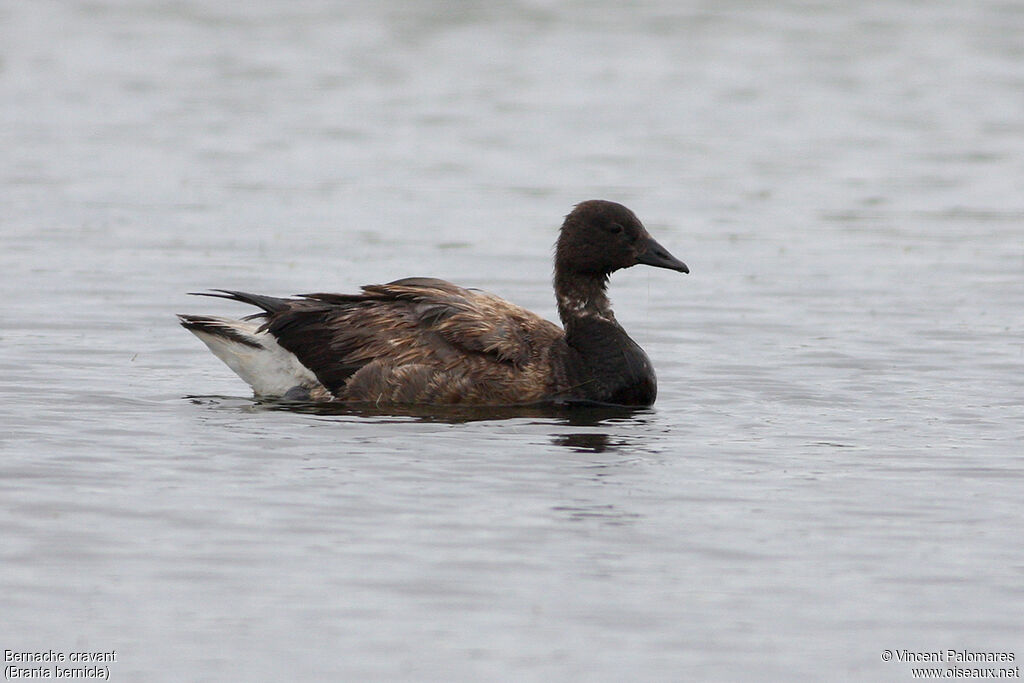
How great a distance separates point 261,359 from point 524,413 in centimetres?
191

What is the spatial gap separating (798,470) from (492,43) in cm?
2489

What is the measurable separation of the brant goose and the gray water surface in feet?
1.33

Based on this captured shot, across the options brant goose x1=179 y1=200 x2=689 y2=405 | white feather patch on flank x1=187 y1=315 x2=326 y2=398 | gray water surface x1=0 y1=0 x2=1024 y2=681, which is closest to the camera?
gray water surface x1=0 y1=0 x2=1024 y2=681

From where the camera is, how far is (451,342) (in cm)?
1252

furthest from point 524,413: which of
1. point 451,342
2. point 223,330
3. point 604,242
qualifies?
point 223,330

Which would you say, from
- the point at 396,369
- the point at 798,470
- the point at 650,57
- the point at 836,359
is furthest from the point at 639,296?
the point at 650,57

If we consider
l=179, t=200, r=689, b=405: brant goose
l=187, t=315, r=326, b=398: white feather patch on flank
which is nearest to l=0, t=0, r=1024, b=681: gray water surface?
l=187, t=315, r=326, b=398: white feather patch on flank

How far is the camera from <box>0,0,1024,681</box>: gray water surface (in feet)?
26.0

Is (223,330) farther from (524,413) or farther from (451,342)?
(524,413)

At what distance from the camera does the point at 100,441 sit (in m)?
11.0

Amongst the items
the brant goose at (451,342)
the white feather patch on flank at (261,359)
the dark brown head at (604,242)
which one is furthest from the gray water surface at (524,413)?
the dark brown head at (604,242)

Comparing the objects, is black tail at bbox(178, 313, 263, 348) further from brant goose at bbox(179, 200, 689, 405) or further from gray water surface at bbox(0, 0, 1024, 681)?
gray water surface at bbox(0, 0, 1024, 681)

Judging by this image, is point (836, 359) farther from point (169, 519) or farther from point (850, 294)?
point (169, 519)

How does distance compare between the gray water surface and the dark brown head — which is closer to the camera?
the gray water surface
